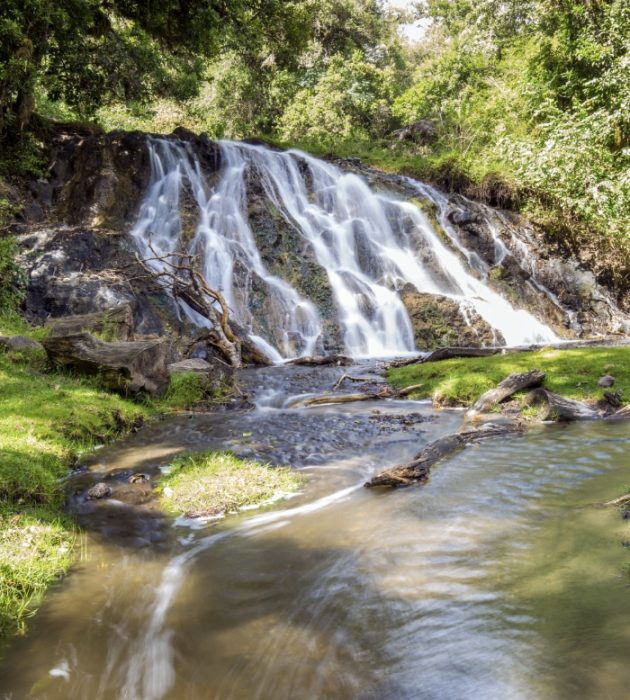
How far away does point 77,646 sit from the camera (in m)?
3.09

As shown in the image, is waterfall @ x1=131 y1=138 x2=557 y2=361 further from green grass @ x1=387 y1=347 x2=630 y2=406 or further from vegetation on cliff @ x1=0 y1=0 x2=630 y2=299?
green grass @ x1=387 y1=347 x2=630 y2=406

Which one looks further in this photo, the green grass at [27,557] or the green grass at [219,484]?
the green grass at [219,484]

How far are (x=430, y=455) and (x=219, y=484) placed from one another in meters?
2.33

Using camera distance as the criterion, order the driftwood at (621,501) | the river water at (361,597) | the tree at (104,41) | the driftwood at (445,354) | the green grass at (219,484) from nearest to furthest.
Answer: the river water at (361,597) < the driftwood at (621,501) < the green grass at (219,484) < the driftwood at (445,354) < the tree at (104,41)

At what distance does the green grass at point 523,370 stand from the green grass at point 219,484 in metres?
4.08

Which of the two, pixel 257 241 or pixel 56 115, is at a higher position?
pixel 56 115

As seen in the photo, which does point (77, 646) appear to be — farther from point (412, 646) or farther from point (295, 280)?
point (295, 280)

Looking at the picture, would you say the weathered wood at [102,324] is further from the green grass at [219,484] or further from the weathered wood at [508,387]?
the weathered wood at [508,387]

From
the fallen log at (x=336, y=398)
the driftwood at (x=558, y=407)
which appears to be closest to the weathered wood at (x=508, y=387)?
the driftwood at (x=558, y=407)

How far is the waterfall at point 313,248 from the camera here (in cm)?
1554

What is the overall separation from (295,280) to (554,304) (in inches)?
357

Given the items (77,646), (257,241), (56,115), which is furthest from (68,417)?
(56,115)

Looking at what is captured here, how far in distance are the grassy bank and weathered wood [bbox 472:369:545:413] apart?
519cm

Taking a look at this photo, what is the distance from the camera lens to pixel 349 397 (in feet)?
31.8
